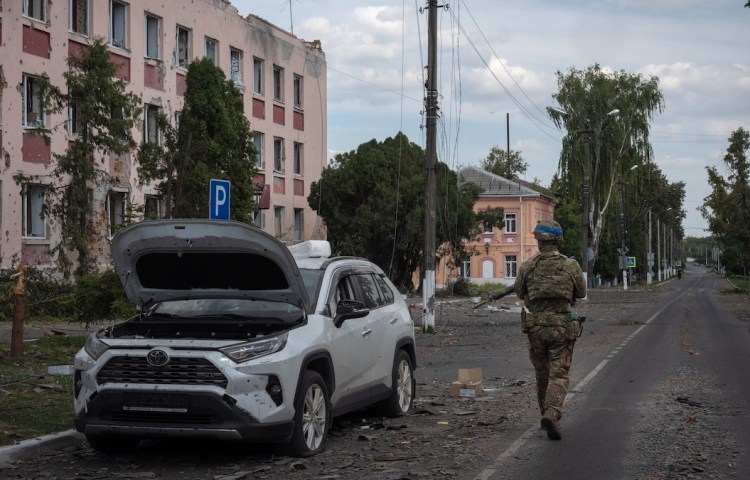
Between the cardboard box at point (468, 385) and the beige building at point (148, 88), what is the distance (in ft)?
22.0

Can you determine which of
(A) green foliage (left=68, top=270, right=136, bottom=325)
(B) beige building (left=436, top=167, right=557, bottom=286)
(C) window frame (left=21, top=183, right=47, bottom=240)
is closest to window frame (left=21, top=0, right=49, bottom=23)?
(C) window frame (left=21, top=183, right=47, bottom=240)

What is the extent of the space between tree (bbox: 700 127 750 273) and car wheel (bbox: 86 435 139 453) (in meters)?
57.0

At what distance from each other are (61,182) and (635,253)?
97586mm

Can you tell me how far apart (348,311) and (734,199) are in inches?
2212

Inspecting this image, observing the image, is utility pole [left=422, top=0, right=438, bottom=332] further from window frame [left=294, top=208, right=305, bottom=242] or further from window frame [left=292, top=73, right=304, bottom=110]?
window frame [left=294, top=208, right=305, bottom=242]

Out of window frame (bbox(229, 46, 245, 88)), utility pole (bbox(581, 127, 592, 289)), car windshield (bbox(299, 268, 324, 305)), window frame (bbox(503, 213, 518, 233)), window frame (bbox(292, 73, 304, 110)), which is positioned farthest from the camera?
window frame (bbox(503, 213, 518, 233))

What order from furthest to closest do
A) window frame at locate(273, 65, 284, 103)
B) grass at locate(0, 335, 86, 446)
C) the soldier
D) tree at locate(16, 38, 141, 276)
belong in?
window frame at locate(273, 65, 284, 103)
tree at locate(16, 38, 141, 276)
grass at locate(0, 335, 86, 446)
the soldier

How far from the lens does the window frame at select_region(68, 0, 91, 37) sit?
28.8 metres

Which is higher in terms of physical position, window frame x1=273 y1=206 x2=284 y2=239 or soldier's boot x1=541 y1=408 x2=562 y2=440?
window frame x1=273 y1=206 x2=284 y2=239

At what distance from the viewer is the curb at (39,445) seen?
8250mm

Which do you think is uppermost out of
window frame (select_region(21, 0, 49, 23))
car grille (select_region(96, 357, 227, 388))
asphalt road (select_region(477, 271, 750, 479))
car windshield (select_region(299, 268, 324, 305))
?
window frame (select_region(21, 0, 49, 23))

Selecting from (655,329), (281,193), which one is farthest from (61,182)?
(281,193)

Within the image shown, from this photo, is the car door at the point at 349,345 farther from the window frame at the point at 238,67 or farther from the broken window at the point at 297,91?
the broken window at the point at 297,91

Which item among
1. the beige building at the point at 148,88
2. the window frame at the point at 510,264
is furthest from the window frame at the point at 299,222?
the window frame at the point at 510,264
